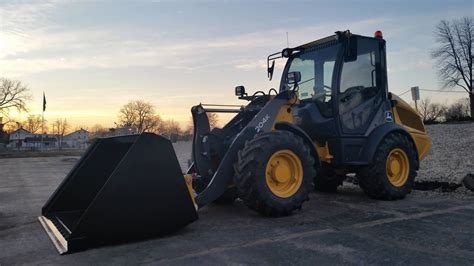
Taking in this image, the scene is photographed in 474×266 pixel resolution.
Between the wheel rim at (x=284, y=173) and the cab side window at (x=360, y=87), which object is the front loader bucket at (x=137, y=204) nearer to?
the wheel rim at (x=284, y=173)

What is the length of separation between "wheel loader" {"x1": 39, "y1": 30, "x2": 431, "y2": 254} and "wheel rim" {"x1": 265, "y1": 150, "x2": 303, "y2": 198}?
14mm

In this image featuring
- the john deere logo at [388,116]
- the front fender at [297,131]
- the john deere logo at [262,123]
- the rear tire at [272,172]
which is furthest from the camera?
the john deere logo at [388,116]

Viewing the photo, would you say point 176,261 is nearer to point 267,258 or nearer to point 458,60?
point 267,258

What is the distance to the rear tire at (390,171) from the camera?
23.5ft

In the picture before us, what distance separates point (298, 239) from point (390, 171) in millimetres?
3455

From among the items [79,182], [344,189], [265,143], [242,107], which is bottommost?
[344,189]

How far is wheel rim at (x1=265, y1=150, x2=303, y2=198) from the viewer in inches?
228

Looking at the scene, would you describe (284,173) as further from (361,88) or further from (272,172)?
(361,88)

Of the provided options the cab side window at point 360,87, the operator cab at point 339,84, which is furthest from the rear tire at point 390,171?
the cab side window at point 360,87

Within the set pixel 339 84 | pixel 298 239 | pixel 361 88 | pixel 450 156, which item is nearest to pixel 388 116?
pixel 361 88

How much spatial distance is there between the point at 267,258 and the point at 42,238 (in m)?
2.85

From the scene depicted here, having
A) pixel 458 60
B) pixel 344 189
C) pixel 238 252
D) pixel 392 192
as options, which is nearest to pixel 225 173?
pixel 238 252

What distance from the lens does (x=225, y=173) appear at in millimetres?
5676

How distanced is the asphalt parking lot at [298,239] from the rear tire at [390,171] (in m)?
0.37
